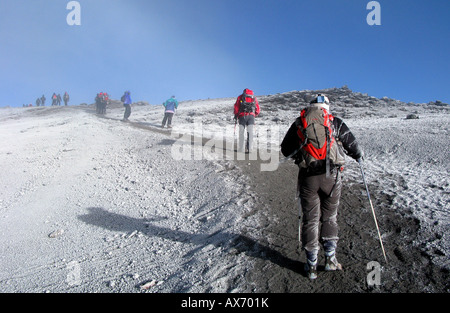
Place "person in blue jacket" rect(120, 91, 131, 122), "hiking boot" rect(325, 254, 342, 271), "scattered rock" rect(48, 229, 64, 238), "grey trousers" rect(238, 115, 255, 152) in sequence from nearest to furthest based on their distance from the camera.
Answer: "hiking boot" rect(325, 254, 342, 271)
"scattered rock" rect(48, 229, 64, 238)
"grey trousers" rect(238, 115, 255, 152)
"person in blue jacket" rect(120, 91, 131, 122)

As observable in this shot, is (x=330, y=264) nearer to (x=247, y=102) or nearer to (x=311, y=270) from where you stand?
(x=311, y=270)

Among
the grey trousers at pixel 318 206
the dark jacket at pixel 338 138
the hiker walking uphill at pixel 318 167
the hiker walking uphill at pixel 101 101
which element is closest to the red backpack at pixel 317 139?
the hiker walking uphill at pixel 318 167

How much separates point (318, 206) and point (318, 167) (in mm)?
554

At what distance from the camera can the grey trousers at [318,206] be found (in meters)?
3.87

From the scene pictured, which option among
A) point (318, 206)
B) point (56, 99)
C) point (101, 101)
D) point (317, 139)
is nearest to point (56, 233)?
point (318, 206)

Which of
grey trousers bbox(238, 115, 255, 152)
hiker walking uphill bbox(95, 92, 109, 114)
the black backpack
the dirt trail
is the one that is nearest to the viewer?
the dirt trail

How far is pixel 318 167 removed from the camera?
3840 millimetres

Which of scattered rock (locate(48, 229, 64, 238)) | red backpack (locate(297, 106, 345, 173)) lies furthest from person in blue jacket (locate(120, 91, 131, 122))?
red backpack (locate(297, 106, 345, 173))

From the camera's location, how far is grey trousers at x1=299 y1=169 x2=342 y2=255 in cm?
387

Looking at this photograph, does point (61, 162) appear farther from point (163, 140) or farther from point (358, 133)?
point (358, 133)

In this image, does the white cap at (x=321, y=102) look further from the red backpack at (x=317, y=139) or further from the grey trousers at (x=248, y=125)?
the grey trousers at (x=248, y=125)

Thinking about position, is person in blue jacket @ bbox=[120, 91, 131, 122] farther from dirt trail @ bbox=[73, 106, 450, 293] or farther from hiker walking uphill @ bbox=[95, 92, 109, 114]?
dirt trail @ bbox=[73, 106, 450, 293]

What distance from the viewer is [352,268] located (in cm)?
412
